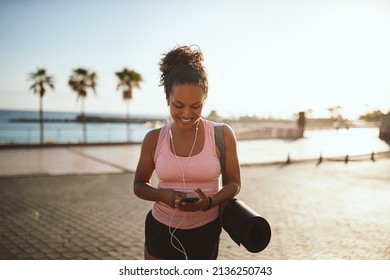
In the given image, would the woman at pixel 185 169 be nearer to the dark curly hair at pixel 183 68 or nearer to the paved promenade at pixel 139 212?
the dark curly hair at pixel 183 68

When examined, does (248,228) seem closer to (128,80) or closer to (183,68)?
(183,68)

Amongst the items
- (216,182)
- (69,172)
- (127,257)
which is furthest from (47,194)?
(216,182)

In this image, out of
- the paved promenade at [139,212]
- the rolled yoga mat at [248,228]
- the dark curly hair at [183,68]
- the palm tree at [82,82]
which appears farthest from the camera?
the palm tree at [82,82]

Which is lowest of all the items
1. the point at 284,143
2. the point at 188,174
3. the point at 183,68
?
the point at 284,143

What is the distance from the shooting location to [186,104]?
1.93 meters

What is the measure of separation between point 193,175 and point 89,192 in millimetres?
6780

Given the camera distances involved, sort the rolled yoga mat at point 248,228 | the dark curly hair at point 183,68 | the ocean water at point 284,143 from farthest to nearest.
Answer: the ocean water at point 284,143 < the dark curly hair at point 183,68 < the rolled yoga mat at point 248,228

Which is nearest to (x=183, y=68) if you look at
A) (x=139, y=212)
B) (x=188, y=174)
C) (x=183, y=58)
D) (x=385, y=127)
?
(x=183, y=58)

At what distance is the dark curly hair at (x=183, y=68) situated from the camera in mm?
1915

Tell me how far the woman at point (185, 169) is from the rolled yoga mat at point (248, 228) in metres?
0.13

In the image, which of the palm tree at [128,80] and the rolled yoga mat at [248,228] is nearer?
the rolled yoga mat at [248,228]

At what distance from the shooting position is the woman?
1929 mm

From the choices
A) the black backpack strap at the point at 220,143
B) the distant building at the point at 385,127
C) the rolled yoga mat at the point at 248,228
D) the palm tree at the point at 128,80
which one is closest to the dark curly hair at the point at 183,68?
the black backpack strap at the point at 220,143

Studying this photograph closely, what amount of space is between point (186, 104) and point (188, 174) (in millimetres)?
382
